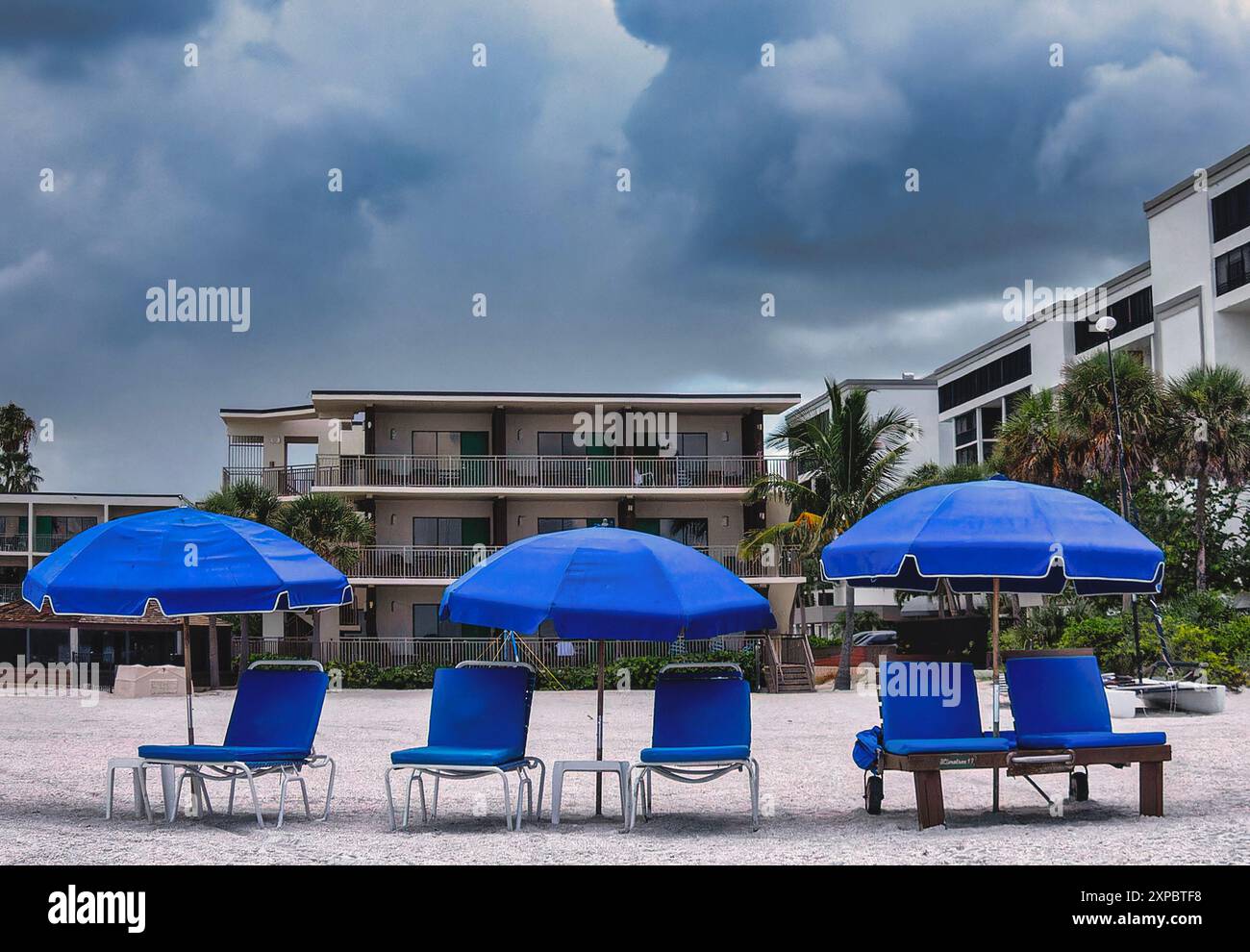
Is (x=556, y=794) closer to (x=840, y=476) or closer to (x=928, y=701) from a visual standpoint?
(x=928, y=701)

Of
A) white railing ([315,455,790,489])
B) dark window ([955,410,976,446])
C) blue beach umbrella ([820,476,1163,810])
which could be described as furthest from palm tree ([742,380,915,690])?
dark window ([955,410,976,446])

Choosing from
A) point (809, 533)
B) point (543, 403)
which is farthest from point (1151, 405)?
point (543, 403)

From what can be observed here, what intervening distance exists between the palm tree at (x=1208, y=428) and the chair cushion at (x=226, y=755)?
2982 centimetres

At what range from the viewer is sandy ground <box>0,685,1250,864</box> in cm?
770

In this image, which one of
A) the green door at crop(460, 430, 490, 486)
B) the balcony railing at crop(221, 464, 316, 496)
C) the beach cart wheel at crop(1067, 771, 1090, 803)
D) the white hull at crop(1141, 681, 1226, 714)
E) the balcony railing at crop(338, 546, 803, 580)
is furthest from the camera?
the balcony railing at crop(221, 464, 316, 496)

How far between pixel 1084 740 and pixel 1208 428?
27900 millimetres

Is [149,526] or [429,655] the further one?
[429,655]

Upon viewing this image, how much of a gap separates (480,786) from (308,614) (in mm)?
25758

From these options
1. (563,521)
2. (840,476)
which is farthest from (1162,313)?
(563,521)

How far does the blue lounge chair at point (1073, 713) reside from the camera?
923 centimetres

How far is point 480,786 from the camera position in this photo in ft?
39.8

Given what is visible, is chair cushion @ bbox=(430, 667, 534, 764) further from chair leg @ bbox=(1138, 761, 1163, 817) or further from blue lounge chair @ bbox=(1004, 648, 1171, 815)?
chair leg @ bbox=(1138, 761, 1163, 817)

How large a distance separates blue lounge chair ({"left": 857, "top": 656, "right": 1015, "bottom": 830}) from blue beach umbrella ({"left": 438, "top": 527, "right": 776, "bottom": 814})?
1093 mm
